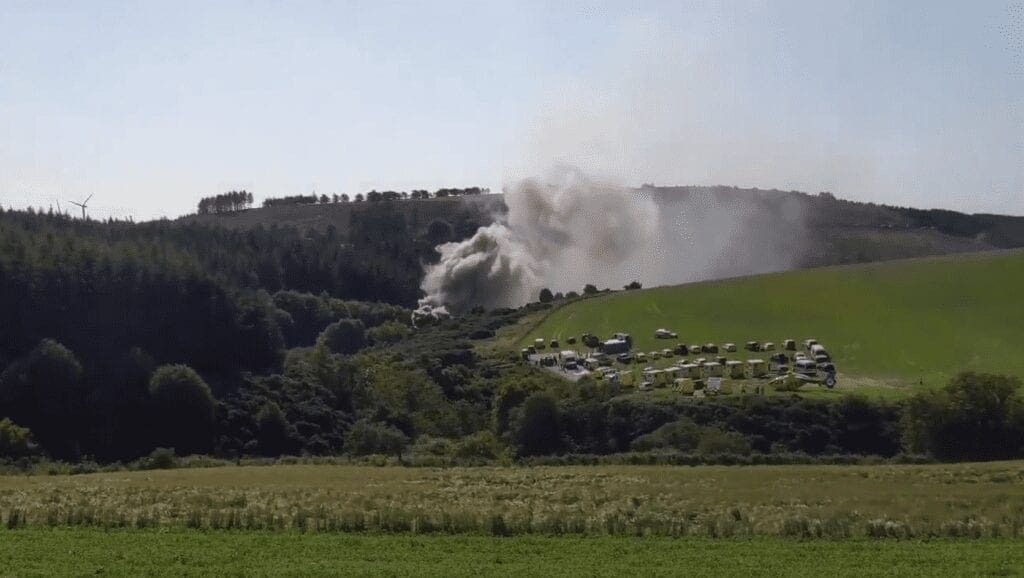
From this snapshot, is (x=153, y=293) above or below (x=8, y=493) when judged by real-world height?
above

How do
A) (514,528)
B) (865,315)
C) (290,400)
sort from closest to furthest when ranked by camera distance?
(514,528) → (290,400) → (865,315)

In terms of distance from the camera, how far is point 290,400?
116 m

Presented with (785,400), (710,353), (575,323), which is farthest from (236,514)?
(575,323)

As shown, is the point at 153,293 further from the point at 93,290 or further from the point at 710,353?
the point at 710,353

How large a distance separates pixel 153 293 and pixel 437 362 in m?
30.0

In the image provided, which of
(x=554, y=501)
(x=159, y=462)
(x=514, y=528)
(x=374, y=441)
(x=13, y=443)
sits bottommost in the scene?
(x=374, y=441)

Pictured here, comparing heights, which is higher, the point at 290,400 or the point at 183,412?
the point at 290,400

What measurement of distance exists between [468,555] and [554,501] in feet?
47.5

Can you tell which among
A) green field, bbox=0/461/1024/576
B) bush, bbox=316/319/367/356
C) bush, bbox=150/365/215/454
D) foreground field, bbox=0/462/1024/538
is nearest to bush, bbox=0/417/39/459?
bush, bbox=150/365/215/454

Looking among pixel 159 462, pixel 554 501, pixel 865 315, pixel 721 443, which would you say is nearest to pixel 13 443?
pixel 159 462

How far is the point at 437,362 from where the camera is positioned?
131500mm

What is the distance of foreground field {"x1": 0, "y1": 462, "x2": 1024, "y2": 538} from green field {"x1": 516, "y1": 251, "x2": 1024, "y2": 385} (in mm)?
47247

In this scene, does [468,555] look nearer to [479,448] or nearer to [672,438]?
[479,448]

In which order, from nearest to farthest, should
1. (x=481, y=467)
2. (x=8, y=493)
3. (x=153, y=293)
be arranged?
(x=8, y=493) → (x=481, y=467) → (x=153, y=293)
